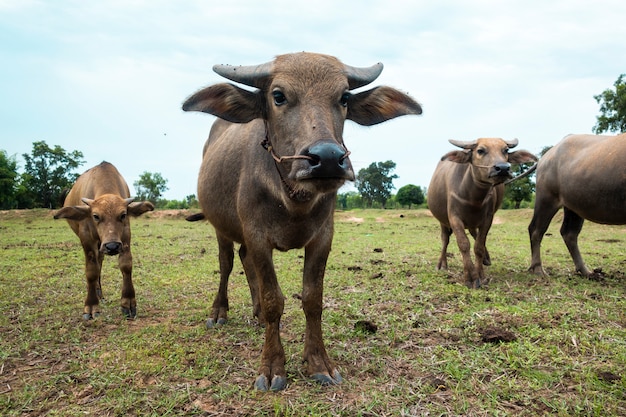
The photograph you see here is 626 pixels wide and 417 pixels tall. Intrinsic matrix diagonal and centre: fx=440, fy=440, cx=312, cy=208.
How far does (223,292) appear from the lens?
437cm

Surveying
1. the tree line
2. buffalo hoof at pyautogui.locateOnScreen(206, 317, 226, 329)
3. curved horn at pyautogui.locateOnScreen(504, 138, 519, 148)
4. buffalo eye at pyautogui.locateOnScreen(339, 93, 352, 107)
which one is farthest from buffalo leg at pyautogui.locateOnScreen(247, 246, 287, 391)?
the tree line

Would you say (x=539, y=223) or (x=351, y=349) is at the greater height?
(x=539, y=223)

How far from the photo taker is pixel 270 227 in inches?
119

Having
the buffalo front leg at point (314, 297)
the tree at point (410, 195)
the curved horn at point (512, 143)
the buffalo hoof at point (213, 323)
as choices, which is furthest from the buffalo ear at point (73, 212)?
the tree at point (410, 195)

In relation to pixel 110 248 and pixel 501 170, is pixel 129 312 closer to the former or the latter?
pixel 110 248

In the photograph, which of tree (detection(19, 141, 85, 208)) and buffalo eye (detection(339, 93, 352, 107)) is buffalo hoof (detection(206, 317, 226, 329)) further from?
tree (detection(19, 141, 85, 208))

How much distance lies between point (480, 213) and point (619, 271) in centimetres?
239

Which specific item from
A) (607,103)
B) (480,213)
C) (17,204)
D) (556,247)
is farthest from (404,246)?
(17,204)

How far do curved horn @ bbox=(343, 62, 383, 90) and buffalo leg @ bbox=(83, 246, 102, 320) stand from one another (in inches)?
141

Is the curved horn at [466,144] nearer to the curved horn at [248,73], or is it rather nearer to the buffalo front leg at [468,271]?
the buffalo front leg at [468,271]

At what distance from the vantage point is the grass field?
261 cm

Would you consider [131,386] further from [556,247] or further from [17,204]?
[17,204]

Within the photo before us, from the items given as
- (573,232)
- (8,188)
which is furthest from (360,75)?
(8,188)

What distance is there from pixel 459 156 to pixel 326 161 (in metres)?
4.37
